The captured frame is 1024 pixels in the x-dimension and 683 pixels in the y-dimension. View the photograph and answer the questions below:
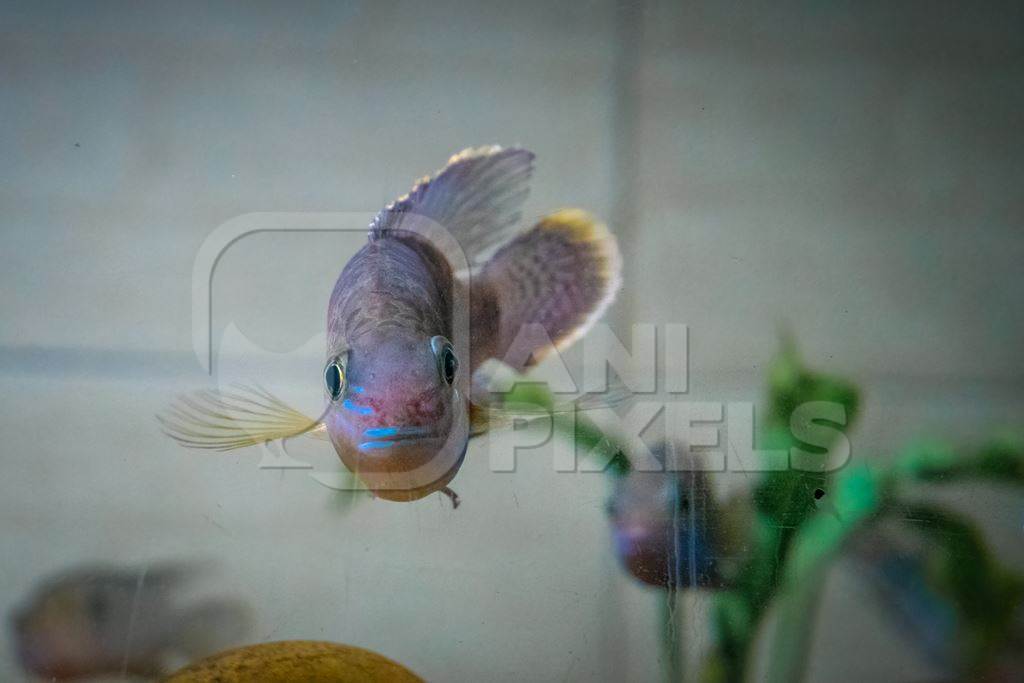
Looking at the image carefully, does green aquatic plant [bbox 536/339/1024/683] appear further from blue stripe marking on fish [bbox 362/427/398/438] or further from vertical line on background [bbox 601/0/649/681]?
blue stripe marking on fish [bbox 362/427/398/438]

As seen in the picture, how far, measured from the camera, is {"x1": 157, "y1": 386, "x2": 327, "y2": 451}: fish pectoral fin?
1.65 m

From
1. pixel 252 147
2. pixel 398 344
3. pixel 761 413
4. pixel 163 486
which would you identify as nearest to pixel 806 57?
pixel 761 413

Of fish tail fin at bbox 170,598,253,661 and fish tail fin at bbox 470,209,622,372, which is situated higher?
fish tail fin at bbox 470,209,622,372

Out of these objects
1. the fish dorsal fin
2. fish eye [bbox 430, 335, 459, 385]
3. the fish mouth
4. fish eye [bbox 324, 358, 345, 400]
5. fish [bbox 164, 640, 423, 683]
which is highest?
the fish dorsal fin

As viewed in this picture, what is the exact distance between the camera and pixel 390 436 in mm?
1405

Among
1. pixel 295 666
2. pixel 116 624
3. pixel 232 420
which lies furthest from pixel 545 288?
pixel 116 624

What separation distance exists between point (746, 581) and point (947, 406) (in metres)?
0.74

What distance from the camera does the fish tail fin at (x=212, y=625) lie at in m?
1.78

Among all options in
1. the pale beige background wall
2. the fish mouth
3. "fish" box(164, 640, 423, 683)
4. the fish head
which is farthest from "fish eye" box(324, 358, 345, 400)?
"fish" box(164, 640, 423, 683)

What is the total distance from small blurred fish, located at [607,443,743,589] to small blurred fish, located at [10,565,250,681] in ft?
3.21

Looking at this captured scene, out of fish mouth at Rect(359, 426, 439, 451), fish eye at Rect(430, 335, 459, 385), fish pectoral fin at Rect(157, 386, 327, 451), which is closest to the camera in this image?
fish mouth at Rect(359, 426, 439, 451)

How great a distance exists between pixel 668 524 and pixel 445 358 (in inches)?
29.1

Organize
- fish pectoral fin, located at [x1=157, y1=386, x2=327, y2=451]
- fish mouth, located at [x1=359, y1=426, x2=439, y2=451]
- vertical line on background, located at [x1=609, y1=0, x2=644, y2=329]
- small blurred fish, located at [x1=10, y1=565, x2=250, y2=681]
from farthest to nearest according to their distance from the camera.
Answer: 1. vertical line on background, located at [x1=609, y1=0, x2=644, y2=329]
2. small blurred fish, located at [x1=10, y1=565, x2=250, y2=681]
3. fish pectoral fin, located at [x1=157, y1=386, x2=327, y2=451]
4. fish mouth, located at [x1=359, y1=426, x2=439, y2=451]

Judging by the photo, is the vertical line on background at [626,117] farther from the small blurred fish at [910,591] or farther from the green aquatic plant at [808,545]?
the small blurred fish at [910,591]
